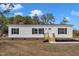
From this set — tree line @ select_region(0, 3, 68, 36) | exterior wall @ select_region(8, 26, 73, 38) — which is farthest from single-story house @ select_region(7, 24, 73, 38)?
tree line @ select_region(0, 3, 68, 36)

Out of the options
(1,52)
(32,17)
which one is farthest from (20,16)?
(1,52)

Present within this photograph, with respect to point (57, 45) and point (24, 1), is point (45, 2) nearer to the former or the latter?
point (24, 1)

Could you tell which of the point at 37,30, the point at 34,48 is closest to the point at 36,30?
the point at 37,30

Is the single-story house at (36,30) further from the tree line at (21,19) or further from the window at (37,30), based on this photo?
the tree line at (21,19)

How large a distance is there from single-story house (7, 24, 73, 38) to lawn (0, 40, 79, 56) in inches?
7.3

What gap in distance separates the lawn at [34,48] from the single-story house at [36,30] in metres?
0.18

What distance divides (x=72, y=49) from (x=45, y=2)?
113 centimetres

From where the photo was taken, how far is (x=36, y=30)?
32.8ft

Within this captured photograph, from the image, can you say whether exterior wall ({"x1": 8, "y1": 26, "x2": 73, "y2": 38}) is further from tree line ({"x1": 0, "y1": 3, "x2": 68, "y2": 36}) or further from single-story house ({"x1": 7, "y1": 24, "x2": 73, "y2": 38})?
tree line ({"x1": 0, "y1": 3, "x2": 68, "y2": 36})

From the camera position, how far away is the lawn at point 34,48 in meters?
9.16

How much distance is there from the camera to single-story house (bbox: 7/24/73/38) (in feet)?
30.9

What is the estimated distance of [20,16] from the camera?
9.18m

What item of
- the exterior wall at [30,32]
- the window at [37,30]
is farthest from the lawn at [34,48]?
the window at [37,30]

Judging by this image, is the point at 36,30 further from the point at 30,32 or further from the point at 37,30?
the point at 30,32
